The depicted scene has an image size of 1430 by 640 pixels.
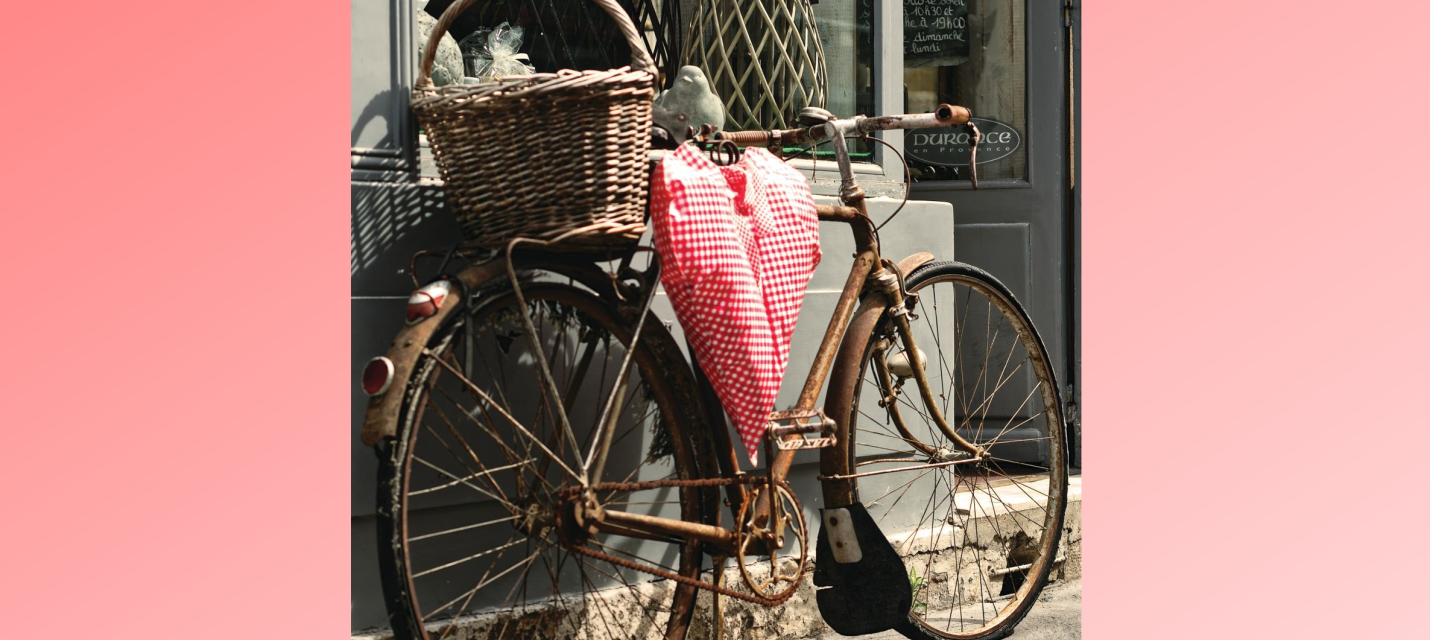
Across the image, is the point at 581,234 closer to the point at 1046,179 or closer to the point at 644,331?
the point at 644,331

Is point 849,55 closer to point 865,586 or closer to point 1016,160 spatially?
point 1016,160

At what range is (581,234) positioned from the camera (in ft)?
8.22

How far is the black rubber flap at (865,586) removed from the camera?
10.00 ft

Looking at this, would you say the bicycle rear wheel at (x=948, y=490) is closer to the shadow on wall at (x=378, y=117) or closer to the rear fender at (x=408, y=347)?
the rear fender at (x=408, y=347)

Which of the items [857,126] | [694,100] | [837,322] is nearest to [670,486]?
[837,322]

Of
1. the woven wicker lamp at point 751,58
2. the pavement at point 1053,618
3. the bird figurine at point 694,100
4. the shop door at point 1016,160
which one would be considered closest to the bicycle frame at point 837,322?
the bird figurine at point 694,100

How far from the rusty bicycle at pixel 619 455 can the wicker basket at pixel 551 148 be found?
3.5 inches

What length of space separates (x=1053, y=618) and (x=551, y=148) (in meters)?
2.25

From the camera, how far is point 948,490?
3965 mm

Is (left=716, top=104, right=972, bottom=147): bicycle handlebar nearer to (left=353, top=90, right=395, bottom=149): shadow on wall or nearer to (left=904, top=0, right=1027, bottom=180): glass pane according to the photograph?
(left=353, top=90, right=395, bottom=149): shadow on wall

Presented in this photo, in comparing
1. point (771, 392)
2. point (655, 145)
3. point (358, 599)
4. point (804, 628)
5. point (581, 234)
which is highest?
point (655, 145)

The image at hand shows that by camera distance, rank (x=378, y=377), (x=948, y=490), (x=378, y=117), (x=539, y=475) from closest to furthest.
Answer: (x=378, y=377) < (x=539, y=475) < (x=378, y=117) < (x=948, y=490)

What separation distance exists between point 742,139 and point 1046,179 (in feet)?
8.12
